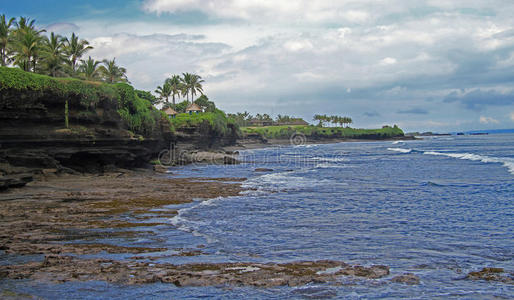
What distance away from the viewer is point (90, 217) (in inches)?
598

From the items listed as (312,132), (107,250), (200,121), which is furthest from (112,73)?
(312,132)

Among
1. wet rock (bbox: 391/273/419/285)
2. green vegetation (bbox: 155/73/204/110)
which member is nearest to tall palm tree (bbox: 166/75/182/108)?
green vegetation (bbox: 155/73/204/110)

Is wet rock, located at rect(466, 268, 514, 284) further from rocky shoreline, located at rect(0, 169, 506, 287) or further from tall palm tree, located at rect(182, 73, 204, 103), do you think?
tall palm tree, located at rect(182, 73, 204, 103)

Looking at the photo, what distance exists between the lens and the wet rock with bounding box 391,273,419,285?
8.45 metres

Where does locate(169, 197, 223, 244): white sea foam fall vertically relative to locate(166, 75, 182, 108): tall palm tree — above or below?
below

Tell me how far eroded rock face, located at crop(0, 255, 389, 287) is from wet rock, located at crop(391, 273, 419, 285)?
30 centimetres

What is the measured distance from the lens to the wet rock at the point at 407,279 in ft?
27.7

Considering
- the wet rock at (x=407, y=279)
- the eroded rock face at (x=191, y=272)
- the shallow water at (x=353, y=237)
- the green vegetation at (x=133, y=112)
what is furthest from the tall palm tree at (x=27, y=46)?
the wet rock at (x=407, y=279)

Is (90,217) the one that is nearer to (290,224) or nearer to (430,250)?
(290,224)

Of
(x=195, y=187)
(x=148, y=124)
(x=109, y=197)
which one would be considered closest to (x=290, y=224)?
(x=109, y=197)

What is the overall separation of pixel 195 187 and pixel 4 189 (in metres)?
10.0

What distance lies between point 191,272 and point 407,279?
443 centimetres

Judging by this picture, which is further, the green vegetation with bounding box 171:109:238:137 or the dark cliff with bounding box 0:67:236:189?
the green vegetation with bounding box 171:109:238:137

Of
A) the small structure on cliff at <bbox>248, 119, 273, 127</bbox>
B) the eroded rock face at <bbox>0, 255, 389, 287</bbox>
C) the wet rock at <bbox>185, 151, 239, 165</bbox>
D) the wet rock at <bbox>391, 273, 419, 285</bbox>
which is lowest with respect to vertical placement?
the wet rock at <bbox>391, 273, 419, 285</bbox>
